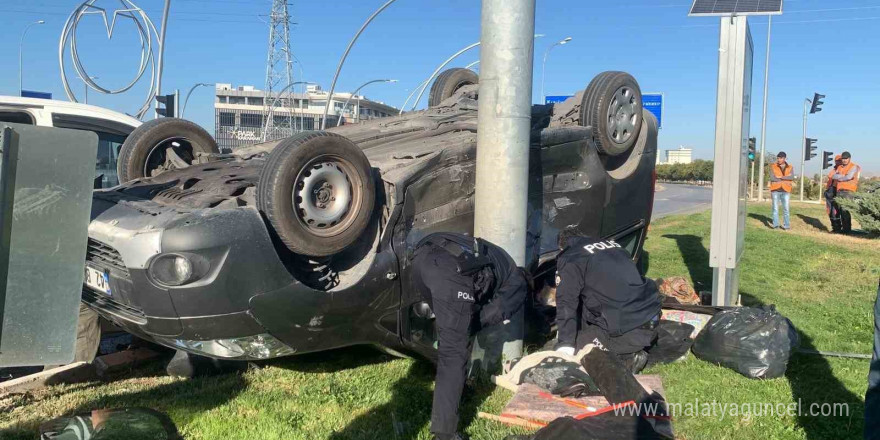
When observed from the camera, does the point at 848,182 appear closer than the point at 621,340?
No

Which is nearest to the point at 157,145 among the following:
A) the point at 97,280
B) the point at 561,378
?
the point at 97,280

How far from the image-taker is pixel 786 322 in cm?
487

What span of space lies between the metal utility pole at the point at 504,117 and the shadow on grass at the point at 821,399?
2060 millimetres

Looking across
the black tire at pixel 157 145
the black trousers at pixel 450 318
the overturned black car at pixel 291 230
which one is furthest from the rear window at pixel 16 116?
the black trousers at pixel 450 318

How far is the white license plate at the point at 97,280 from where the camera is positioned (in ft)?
12.3

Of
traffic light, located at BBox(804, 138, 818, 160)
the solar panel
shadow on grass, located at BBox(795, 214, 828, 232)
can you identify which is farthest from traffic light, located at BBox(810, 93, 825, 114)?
the solar panel

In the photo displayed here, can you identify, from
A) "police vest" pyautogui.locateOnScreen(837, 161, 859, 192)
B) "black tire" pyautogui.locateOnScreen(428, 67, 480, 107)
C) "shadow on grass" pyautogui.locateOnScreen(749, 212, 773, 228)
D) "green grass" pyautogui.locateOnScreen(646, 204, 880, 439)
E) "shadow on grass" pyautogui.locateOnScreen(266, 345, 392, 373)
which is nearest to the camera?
"green grass" pyautogui.locateOnScreen(646, 204, 880, 439)

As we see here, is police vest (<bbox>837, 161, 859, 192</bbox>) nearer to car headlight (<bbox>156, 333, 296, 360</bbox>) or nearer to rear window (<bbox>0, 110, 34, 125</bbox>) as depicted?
car headlight (<bbox>156, 333, 296, 360</bbox>)

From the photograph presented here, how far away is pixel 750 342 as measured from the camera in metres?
4.72

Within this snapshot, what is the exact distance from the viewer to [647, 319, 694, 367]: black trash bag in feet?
16.6

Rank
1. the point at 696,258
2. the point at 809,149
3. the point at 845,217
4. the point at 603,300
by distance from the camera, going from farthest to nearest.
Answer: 1. the point at 809,149
2. the point at 845,217
3. the point at 696,258
4. the point at 603,300

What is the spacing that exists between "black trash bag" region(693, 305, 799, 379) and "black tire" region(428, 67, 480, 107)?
11.4 ft

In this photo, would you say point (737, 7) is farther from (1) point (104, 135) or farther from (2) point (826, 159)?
(2) point (826, 159)

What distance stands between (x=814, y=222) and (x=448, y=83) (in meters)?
12.6
